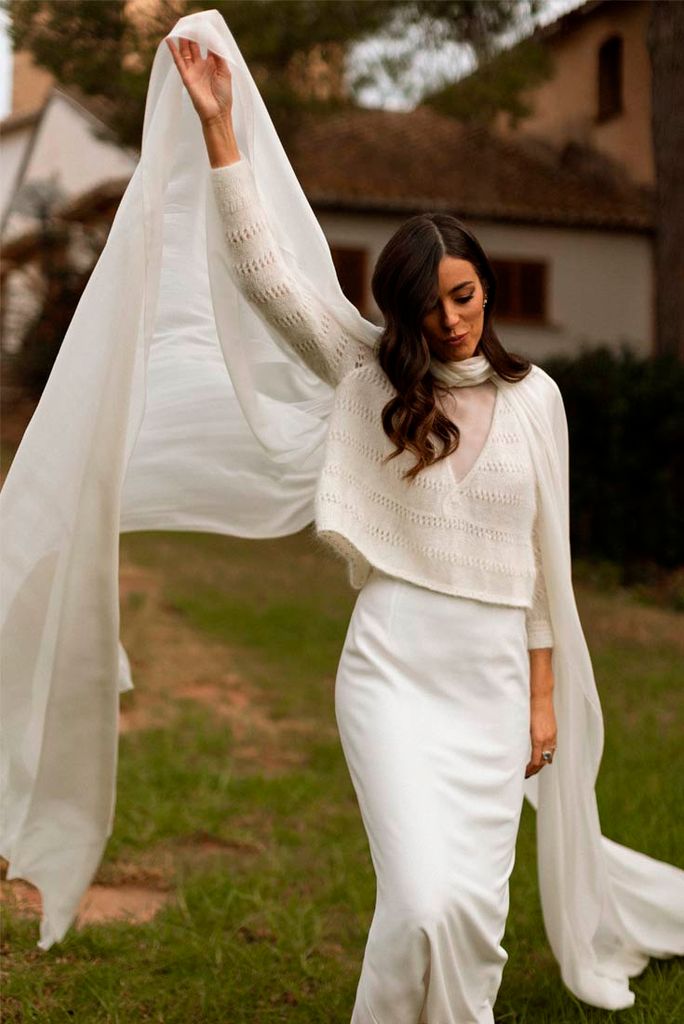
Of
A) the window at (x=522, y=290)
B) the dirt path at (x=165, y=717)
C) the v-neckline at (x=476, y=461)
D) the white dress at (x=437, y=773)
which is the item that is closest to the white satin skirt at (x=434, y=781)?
the white dress at (x=437, y=773)

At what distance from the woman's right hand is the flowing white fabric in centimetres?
4

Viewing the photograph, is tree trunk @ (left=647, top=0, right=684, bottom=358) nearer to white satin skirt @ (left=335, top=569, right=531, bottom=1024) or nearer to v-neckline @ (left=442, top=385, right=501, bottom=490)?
v-neckline @ (left=442, top=385, right=501, bottom=490)

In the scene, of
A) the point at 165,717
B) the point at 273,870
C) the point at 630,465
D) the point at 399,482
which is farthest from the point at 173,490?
the point at 630,465

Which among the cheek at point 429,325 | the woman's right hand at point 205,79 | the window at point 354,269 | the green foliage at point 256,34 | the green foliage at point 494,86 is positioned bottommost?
the window at point 354,269

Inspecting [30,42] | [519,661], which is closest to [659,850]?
[519,661]

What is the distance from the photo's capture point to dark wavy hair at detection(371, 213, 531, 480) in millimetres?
3422

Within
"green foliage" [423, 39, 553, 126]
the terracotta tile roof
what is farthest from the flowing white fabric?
the terracotta tile roof

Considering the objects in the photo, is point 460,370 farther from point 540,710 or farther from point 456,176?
point 456,176

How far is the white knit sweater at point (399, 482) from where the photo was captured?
3.43m

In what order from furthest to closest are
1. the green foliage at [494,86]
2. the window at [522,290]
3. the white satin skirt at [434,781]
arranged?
1. the window at [522,290]
2. the green foliage at [494,86]
3. the white satin skirt at [434,781]

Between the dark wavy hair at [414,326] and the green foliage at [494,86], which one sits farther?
the green foliage at [494,86]

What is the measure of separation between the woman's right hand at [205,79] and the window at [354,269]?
58.2 feet

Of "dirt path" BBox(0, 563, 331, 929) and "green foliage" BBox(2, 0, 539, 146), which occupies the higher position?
"green foliage" BBox(2, 0, 539, 146)

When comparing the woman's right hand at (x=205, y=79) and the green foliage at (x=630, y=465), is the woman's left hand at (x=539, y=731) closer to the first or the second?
the woman's right hand at (x=205, y=79)
